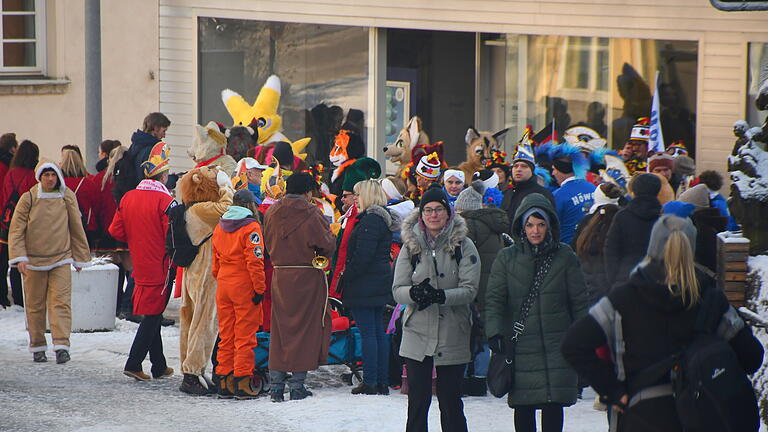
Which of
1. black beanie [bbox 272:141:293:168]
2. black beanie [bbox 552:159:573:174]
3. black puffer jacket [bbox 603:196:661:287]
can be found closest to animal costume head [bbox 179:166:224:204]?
black beanie [bbox 272:141:293:168]

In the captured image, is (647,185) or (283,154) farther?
(283,154)

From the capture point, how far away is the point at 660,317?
5312 millimetres

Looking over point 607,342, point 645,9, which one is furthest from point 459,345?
point 645,9

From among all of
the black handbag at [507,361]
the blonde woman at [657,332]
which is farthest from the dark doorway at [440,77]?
the blonde woman at [657,332]

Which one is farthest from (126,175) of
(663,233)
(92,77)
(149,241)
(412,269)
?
(663,233)

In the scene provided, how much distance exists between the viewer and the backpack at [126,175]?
12.7 m

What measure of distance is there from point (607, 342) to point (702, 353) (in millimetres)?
430

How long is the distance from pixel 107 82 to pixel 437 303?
1188cm

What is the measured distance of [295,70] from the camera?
18984 mm

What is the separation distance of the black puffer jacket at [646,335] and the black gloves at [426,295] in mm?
2239

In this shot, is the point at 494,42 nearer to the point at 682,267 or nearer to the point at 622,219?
the point at 622,219

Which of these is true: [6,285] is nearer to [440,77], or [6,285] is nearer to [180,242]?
[180,242]

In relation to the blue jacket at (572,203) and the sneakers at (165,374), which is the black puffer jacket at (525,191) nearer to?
the blue jacket at (572,203)

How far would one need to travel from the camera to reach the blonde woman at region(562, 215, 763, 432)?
5.25 metres
